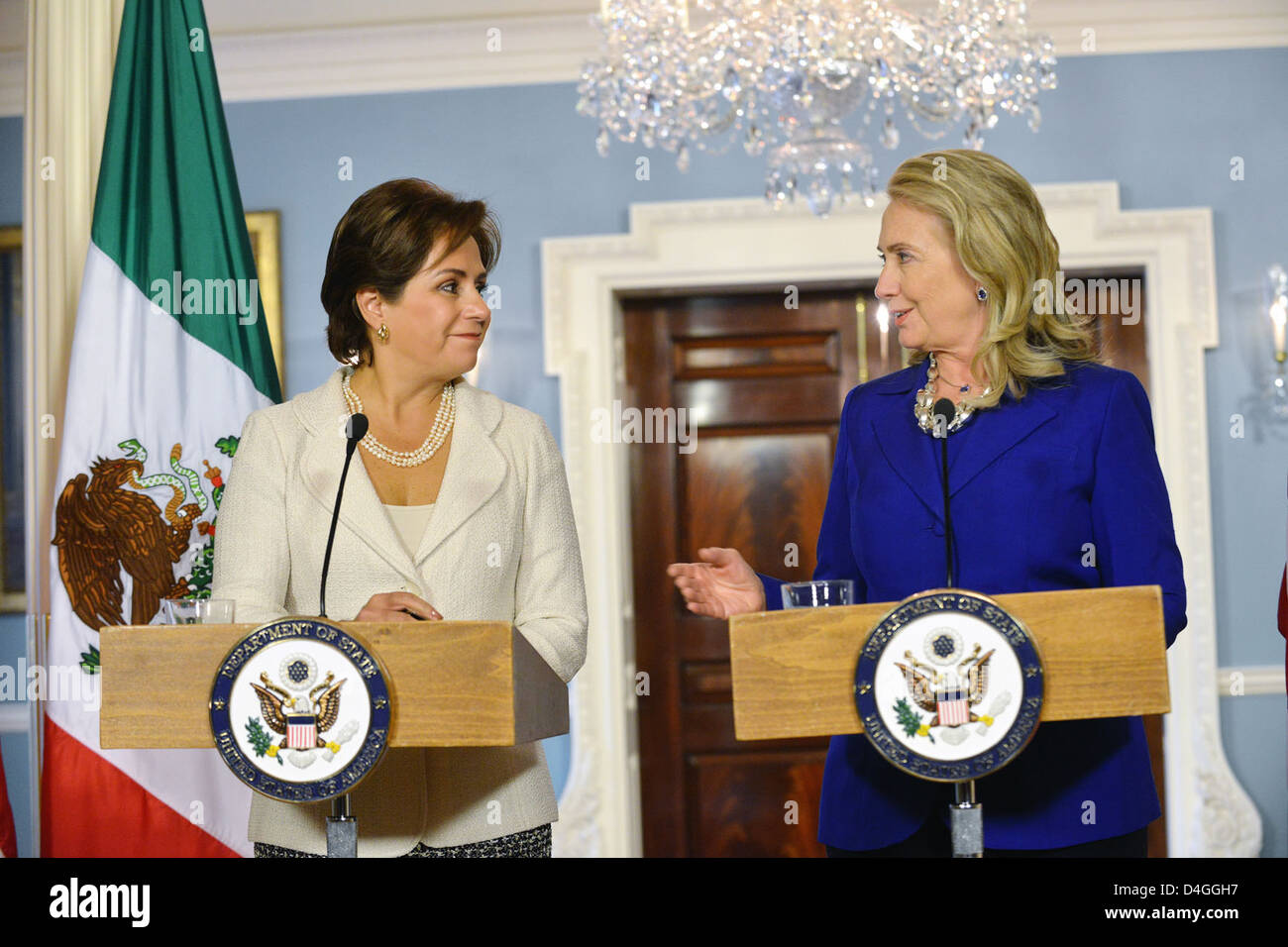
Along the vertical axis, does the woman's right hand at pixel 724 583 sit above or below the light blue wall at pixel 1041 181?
below

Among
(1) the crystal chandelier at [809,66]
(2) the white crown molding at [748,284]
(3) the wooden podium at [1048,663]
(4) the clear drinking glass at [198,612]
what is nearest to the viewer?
(3) the wooden podium at [1048,663]

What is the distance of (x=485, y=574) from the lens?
6.04 feet

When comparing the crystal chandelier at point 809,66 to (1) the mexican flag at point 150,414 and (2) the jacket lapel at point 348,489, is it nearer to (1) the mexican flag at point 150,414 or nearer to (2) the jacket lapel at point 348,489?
(1) the mexican flag at point 150,414

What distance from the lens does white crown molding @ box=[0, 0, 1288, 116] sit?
407 centimetres

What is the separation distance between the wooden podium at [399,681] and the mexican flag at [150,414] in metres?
0.99

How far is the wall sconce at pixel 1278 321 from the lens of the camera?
3900mm

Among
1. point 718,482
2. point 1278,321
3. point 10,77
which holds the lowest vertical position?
point 718,482

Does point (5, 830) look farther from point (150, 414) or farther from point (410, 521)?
point (410, 521)

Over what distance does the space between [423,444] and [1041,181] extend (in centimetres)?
267

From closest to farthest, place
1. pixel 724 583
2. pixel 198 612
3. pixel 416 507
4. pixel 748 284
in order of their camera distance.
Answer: pixel 198 612 < pixel 724 583 < pixel 416 507 < pixel 748 284

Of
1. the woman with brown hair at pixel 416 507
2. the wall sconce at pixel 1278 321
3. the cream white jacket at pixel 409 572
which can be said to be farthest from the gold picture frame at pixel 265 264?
the wall sconce at pixel 1278 321

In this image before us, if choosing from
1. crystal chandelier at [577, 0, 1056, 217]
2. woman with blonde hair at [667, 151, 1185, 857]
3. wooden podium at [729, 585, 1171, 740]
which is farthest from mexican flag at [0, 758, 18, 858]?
crystal chandelier at [577, 0, 1056, 217]

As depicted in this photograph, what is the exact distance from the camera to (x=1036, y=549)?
1.70 meters

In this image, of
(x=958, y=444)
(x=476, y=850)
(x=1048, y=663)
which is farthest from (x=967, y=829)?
(x=476, y=850)
